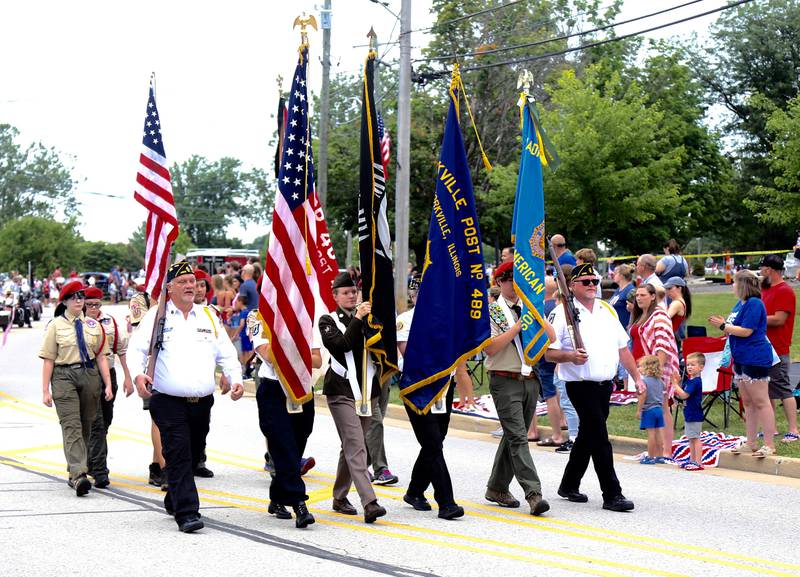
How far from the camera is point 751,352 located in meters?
12.2

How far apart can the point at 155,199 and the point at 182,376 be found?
2.42 metres

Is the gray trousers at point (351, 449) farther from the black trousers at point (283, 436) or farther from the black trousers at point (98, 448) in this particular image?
the black trousers at point (98, 448)

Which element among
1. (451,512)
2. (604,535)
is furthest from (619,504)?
(451,512)

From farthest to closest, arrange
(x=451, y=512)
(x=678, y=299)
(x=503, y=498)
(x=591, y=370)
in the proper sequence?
(x=678, y=299)
(x=503, y=498)
(x=591, y=370)
(x=451, y=512)

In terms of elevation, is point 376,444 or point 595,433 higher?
point 595,433

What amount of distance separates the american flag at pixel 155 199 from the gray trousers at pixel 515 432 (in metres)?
3.14

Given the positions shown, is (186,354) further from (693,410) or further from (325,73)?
(325,73)

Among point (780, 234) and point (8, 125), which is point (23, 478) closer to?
point (780, 234)

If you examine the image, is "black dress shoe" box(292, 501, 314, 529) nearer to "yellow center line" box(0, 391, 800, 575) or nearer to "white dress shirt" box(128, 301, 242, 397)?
"white dress shirt" box(128, 301, 242, 397)

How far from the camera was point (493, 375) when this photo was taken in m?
9.55

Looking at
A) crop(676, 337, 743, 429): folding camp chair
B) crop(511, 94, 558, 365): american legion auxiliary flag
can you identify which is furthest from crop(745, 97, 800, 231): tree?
crop(511, 94, 558, 365): american legion auxiliary flag

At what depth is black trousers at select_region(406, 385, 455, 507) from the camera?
30.0 feet

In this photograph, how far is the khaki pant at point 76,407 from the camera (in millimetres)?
10219

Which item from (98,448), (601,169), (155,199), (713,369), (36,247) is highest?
(36,247)
